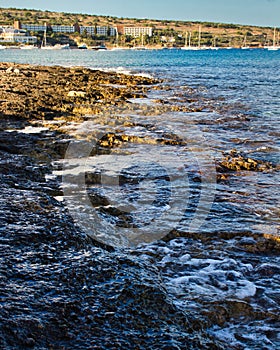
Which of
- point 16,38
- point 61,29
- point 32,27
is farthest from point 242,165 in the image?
point 32,27

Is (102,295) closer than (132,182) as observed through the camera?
Yes

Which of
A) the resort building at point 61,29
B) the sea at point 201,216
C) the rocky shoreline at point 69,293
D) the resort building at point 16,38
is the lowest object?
the sea at point 201,216

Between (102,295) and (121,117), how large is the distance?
10591 millimetres

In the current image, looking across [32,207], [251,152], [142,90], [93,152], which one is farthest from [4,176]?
[142,90]

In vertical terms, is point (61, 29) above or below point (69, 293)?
above

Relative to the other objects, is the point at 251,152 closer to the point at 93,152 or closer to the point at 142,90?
the point at 93,152

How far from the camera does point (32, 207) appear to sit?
4.54 m

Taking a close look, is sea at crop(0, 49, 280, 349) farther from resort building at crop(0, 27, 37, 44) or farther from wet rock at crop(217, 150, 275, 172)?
resort building at crop(0, 27, 37, 44)

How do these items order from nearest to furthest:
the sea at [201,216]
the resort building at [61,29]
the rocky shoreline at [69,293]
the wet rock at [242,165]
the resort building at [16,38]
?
the rocky shoreline at [69,293], the sea at [201,216], the wet rock at [242,165], the resort building at [16,38], the resort building at [61,29]

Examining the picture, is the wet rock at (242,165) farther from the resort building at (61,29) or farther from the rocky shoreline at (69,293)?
the resort building at (61,29)

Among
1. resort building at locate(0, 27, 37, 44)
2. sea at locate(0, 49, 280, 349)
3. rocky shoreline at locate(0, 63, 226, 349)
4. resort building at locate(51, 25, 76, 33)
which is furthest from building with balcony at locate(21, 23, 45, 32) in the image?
rocky shoreline at locate(0, 63, 226, 349)

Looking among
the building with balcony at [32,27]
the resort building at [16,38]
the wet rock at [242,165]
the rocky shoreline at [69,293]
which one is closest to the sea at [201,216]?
the wet rock at [242,165]

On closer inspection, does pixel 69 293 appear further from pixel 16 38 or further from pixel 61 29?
pixel 61 29

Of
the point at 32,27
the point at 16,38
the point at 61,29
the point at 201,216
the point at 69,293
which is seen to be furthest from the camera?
the point at 32,27
